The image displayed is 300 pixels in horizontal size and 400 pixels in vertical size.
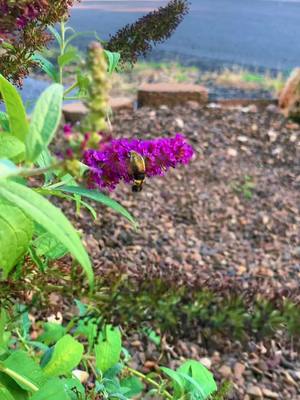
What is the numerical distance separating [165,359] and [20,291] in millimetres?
1602

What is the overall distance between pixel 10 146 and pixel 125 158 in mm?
124

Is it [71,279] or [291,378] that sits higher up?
[71,279]

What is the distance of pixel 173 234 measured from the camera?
125 inches

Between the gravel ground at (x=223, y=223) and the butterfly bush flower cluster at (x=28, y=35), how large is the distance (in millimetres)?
1066

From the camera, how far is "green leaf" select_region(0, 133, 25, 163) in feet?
2.40

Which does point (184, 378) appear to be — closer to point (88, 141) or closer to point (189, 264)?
point (88, 141)

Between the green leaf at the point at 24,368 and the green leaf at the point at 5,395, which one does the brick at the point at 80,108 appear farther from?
the green leaf at the point at 5,395

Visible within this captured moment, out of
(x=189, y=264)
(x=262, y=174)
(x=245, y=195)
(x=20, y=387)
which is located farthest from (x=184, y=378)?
(x=262, y=174)

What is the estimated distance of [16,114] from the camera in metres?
0.70

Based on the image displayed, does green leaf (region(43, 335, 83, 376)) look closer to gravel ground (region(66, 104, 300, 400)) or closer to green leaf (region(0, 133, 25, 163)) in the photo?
green leaf (region(0, 133, 25, 163))

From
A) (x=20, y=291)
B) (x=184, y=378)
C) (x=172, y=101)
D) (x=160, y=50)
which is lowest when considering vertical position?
(x=160, y=50)

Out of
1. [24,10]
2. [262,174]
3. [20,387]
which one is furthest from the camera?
[262,174]

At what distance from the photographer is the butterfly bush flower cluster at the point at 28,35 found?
2.20 feet

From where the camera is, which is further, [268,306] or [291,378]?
[291,378]
